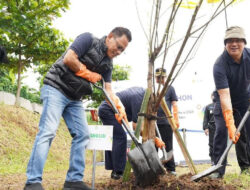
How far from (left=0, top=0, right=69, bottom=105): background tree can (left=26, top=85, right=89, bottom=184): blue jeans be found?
5.84 feet

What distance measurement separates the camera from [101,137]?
8.30 feet

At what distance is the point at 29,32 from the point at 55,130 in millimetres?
3348

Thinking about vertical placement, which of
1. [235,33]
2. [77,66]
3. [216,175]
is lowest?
[216,175]

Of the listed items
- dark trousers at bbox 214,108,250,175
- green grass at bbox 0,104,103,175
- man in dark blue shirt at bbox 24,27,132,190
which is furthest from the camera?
green grass at bbox 0,104,103,175

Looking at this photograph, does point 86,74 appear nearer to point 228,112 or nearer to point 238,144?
point 228,112

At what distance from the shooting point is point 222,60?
3.04 metres

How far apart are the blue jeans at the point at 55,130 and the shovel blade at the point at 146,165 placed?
20.7 inches

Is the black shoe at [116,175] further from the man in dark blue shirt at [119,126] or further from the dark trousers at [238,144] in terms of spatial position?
the dark trousers at [238,144]

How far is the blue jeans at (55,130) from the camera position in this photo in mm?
2146

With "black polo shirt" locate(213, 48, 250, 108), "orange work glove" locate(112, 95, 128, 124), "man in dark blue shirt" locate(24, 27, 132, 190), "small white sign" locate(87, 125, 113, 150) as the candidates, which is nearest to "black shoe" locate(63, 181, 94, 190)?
"man in dark blue shirt" locate(24, 27, 132, 190)

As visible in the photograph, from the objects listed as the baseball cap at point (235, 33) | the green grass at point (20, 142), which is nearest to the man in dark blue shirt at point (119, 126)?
the baseball cap at point (235, 33)

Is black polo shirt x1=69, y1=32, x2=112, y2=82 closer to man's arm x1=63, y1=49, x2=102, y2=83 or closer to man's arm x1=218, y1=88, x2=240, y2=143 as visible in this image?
man's arm x1=63, y1=49, x2=102, y2=83

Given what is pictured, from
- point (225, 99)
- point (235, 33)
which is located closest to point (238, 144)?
point (225, 99)

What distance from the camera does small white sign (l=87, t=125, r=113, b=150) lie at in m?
2.49
